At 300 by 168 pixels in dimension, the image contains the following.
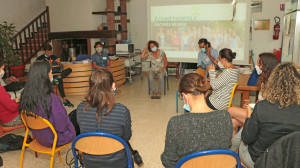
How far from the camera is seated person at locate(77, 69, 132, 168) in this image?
1732 millimetres

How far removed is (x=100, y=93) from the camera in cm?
178

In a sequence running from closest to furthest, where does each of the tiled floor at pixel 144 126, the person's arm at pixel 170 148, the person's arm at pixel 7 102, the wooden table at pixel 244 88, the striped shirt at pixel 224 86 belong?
the person's arm at pixel 170 148 → the person's arm at pixel 7 102 → the tiled floor at pixel 144 126 → the striped shirt at pixel 224 86 → the wooden table at pixel 244 88

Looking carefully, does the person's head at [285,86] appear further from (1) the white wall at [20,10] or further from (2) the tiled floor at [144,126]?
(1) the white wall at [20,10]

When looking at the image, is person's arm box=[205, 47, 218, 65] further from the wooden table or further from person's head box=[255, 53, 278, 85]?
person's head box=[255, 53, 278, 85]

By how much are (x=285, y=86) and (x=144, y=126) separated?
2.42 metres

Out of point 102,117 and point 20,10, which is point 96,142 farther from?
point 20,10

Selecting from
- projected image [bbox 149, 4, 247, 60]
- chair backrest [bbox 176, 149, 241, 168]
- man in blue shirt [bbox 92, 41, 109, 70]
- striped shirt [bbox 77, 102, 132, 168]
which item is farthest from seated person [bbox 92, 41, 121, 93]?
chair backrest [bbox 176, 149, 241, 168]

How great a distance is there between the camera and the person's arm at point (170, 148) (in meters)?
1.40

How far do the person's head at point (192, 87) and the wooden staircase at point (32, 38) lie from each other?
7.18 m

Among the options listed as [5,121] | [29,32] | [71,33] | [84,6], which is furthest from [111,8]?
[5,121]

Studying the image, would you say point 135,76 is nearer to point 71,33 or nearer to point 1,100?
point 71,33

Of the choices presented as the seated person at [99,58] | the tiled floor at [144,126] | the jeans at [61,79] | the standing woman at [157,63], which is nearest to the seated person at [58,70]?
the jeans at [61,79]

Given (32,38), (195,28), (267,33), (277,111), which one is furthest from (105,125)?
(32,38)

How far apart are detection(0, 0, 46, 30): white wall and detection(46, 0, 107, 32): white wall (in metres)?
0.96
